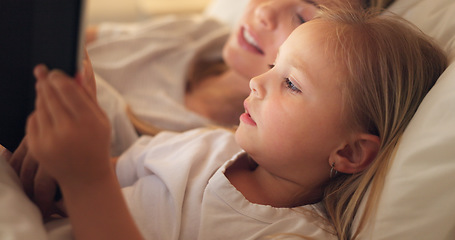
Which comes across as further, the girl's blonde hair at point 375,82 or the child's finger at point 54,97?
the girl's blonde hair at point 375,82

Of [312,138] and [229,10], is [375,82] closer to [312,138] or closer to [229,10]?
[312,138]

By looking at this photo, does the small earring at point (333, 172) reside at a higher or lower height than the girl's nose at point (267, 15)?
lower

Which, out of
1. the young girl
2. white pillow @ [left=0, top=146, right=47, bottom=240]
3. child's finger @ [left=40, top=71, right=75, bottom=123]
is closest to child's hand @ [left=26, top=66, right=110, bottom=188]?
child's finger @ [left=40, top=71, right=75, bottom=123]

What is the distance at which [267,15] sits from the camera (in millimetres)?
867

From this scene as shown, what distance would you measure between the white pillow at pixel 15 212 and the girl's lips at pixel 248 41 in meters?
0.58

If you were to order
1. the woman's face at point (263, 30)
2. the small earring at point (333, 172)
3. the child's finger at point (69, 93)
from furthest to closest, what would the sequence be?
the woman's face at point (263, 30) → the small earring at point (333, 172) → the child's finger at point (69, 93)

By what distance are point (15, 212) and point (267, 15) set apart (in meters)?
0.60

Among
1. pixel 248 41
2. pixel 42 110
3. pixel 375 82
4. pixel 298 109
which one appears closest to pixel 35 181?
pixel 42 110

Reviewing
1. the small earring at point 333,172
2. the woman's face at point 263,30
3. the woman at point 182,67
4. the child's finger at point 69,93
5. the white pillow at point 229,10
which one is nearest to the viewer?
the child's finger at point 69,93

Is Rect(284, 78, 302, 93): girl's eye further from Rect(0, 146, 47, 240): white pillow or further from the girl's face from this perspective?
Rect(0, 146, 47, 240): white pillow

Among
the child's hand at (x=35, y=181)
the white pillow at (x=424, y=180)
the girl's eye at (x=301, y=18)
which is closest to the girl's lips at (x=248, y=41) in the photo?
the girl's eye at (x=301, y=18)

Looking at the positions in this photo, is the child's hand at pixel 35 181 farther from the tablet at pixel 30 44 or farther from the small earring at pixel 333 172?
the small earring at pixel 333 172

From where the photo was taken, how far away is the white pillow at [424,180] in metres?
0.57

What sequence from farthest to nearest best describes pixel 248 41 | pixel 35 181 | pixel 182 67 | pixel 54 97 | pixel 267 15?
pixel 182 67 → pixel 248 41 → pixel 267 15 → pixel 35 181 → pixel 54 97
